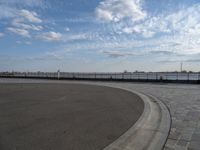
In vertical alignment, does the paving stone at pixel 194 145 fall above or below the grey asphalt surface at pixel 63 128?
below

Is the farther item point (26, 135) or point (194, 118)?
point (194, 118)

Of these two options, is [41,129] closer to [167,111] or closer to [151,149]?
[151,149]

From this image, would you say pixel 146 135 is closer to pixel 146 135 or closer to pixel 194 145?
pixel 146 135

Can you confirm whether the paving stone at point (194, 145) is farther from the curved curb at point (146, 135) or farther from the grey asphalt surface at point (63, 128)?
the grey asphalt surface at point (63, 128)

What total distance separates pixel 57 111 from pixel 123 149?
374cm

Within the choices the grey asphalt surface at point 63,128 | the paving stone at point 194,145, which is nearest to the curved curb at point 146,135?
the grey asphalt surface at point 63,128

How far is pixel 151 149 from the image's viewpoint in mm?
3576

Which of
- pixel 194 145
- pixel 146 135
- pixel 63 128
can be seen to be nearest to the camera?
pixel 194 145

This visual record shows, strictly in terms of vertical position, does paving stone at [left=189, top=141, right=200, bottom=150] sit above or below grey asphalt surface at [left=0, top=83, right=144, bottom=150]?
below

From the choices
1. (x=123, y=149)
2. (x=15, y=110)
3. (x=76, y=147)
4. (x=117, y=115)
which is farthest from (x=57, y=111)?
(x=123, y=149)

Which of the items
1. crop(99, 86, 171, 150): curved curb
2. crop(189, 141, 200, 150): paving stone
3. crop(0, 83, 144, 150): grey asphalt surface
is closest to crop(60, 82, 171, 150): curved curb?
crop(99, 86, 171, 150): curved curb

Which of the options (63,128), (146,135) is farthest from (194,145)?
(63,128)

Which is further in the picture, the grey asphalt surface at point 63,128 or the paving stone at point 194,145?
the grey asphalt surface at point 63,128

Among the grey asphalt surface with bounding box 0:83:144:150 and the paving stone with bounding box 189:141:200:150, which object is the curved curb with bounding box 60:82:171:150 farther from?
the paving stone with bounding box 189:141:200:150
